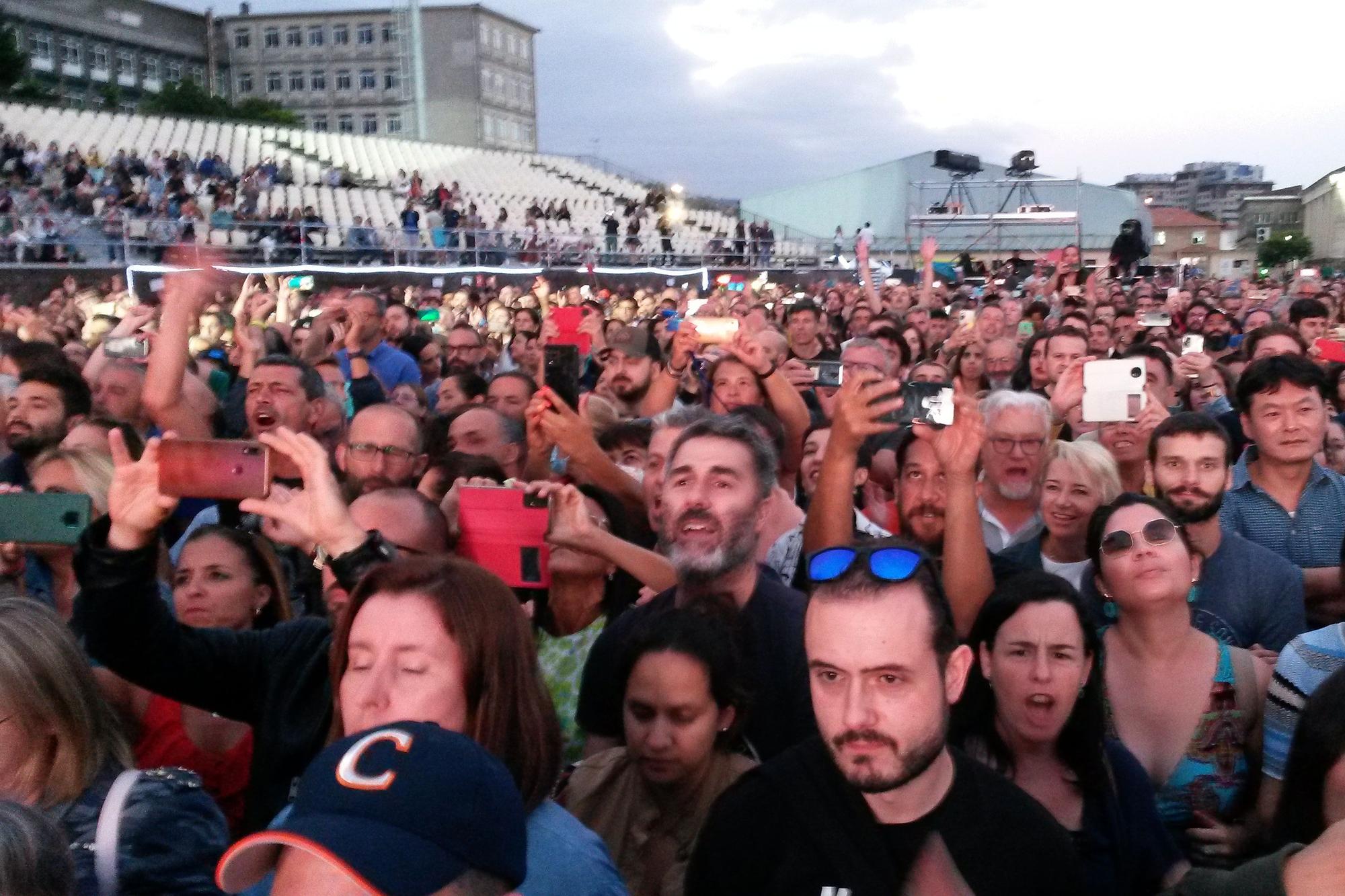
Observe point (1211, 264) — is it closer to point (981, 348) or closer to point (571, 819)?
point (981, 348)

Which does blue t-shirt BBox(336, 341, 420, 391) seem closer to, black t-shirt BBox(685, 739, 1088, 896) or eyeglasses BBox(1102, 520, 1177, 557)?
eyeglasses BBox(1102, 520, 1177, 557)

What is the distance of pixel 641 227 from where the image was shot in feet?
111

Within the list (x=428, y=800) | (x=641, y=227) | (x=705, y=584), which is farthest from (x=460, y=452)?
(x=641, y=227)

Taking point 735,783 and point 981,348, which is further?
point 981,348

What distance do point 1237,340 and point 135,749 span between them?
9300 mm

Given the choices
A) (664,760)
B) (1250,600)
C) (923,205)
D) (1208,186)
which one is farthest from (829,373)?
(1208,186)

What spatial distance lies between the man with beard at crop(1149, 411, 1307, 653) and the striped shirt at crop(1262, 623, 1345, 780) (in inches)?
16.3

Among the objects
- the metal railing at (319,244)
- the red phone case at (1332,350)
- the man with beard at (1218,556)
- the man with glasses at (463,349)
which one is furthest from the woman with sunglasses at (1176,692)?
the metal railing at (319,244)

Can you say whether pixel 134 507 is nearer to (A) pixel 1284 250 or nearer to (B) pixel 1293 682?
(B) pixel 1293 682

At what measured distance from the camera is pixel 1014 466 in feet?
14.3

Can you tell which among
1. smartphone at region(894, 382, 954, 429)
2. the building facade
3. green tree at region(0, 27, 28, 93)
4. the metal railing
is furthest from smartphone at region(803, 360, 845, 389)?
the building facade

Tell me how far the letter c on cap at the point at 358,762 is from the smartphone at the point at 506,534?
Result: 3.71 ft

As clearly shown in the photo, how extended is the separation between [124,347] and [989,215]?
25567 mm

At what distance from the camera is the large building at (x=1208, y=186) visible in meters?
124
